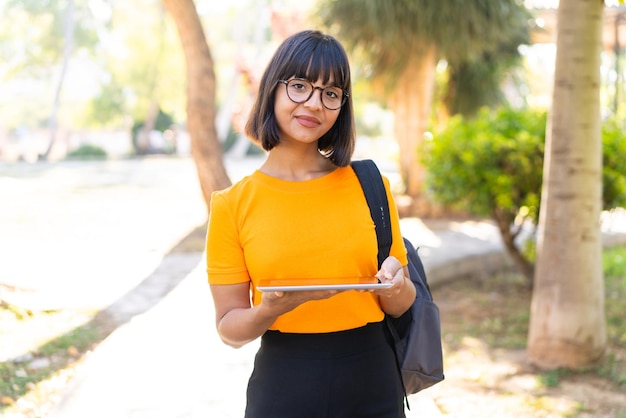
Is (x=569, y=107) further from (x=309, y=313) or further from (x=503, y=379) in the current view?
(x=309, y=313)

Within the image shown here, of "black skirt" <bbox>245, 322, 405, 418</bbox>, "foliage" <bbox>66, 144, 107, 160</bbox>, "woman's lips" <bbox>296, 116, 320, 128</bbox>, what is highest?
"woman's lips" <bbox>296, 116, 320, 128</bbox>

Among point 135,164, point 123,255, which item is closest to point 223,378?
point 123,255

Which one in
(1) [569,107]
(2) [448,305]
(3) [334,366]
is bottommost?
(2) [448,305]

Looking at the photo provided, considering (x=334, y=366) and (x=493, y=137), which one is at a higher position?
(x=493, y=137)

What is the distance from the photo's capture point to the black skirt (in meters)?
1.76

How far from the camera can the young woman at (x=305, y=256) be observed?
1.73m

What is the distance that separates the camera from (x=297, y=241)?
172 centimetres

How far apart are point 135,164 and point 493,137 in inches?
963

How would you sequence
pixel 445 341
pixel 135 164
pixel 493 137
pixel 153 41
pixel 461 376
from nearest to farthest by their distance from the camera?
pixel 461 376 → pixel 445 341 → pixel 493 137 → pixel 135 164 → pixel 153 41

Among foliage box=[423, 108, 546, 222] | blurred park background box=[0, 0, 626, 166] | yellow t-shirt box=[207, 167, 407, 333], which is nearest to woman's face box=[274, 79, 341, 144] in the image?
yellow t-shirt box=[207, 167, 407, 333]

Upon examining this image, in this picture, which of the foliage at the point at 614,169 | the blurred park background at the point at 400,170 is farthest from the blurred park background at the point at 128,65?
the foliage at the point at 614,169

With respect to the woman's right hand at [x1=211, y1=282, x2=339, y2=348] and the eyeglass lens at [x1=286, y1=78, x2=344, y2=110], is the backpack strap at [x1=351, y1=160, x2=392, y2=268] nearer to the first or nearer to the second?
the eyeglass lens at [x1=286, y1=78, x2=344, y2=110]

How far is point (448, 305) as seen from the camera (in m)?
7.16

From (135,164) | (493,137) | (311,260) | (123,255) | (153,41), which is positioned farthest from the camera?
(153,41)
